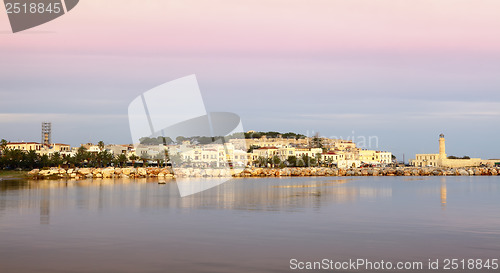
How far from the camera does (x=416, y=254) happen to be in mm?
13164

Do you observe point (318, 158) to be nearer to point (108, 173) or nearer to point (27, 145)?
point (27, 145)

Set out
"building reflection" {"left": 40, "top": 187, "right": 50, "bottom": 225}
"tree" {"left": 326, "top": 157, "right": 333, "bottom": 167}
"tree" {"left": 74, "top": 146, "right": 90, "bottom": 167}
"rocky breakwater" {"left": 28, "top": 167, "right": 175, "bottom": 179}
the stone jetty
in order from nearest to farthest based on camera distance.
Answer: "building reflection" {"left": 40, "top": 187, "right": 50, "bottom": 225} < "rocky breakwater" {"left": 28, "top": 167, "right": 175, "bottom": 179} < the stone jetty < "tree" {"left": 74, "top": 146, "right": 90, "bottom": 167} < "tree" {"left": 326, "top": 157, "right": 333, "bottom": 167}

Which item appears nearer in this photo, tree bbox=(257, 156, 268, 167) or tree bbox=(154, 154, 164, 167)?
tree bbox=(154, 154, 164, 167)

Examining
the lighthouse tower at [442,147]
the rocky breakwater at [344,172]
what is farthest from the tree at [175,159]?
the lighthouse tower at [442,147]

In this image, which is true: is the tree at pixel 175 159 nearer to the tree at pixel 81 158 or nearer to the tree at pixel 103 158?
the tree at pixel 103 158

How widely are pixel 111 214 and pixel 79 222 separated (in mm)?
2846

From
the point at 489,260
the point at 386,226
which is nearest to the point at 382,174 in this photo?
the point at 386,226

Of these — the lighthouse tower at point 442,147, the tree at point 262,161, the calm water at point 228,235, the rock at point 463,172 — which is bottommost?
the calm water at point 228,235

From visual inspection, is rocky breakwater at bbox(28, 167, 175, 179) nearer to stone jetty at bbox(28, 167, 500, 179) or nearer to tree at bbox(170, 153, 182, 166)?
stone jetty at bbox(28, 167, 500, 179)

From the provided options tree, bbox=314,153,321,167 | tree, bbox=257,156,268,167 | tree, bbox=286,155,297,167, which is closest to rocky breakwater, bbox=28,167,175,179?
tree, bbox=257,156,268,167

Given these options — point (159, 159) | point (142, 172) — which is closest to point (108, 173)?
point (142, 172)

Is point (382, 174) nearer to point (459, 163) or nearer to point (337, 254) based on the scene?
point (459, 163)

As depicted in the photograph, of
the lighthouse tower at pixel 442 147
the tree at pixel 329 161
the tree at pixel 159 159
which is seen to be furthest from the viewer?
the tree at pixel 329 161

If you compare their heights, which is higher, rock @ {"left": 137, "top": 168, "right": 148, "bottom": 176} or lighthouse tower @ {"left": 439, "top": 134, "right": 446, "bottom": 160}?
lighthouse tower @ {"left": 439, "top": 134, "right": 446, "bottom": 160}
